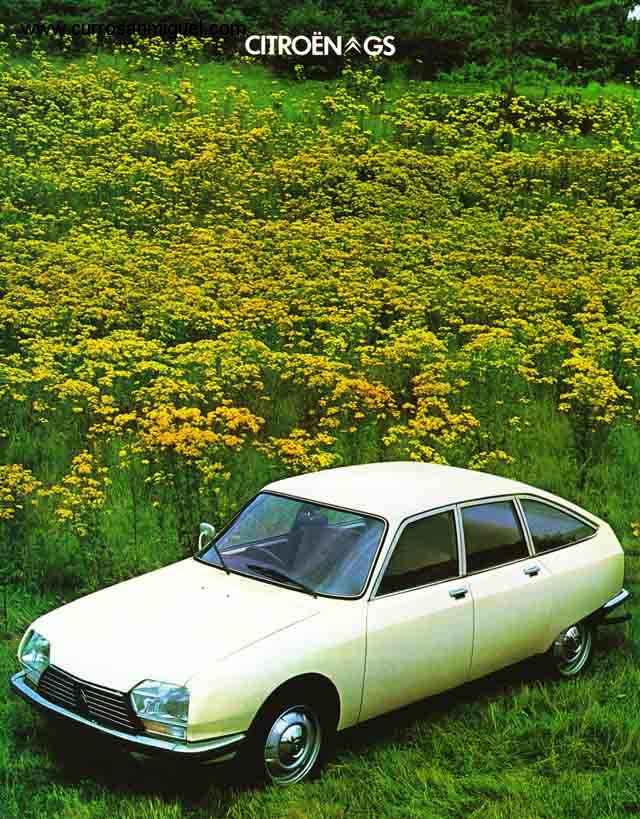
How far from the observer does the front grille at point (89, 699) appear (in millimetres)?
5199

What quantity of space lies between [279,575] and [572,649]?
230 cm

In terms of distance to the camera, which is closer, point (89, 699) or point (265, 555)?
point (89, 699)

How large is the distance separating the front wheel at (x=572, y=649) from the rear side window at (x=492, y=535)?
0.67 m

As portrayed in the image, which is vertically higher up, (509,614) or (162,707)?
(162,707)

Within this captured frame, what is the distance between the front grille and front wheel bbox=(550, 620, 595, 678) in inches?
121

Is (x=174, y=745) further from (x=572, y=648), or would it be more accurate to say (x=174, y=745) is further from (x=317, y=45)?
(x=317, y=45)

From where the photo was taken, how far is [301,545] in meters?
6.38

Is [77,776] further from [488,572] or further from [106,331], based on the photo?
[106,331]

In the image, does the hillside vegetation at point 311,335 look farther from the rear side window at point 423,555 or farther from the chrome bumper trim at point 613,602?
the rear side window at point 423,555

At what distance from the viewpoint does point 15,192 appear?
18.4m

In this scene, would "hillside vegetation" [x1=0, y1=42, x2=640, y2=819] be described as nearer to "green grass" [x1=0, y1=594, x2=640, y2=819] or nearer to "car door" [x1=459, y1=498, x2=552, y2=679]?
"green grass" [x1=0, y1=594, x2=640, y2=819]

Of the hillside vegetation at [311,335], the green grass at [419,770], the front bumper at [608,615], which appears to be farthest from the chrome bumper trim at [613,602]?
the green grass at [419,770]

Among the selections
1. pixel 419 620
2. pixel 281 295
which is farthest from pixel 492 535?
pixel 281 295

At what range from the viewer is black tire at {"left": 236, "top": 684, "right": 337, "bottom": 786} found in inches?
210
